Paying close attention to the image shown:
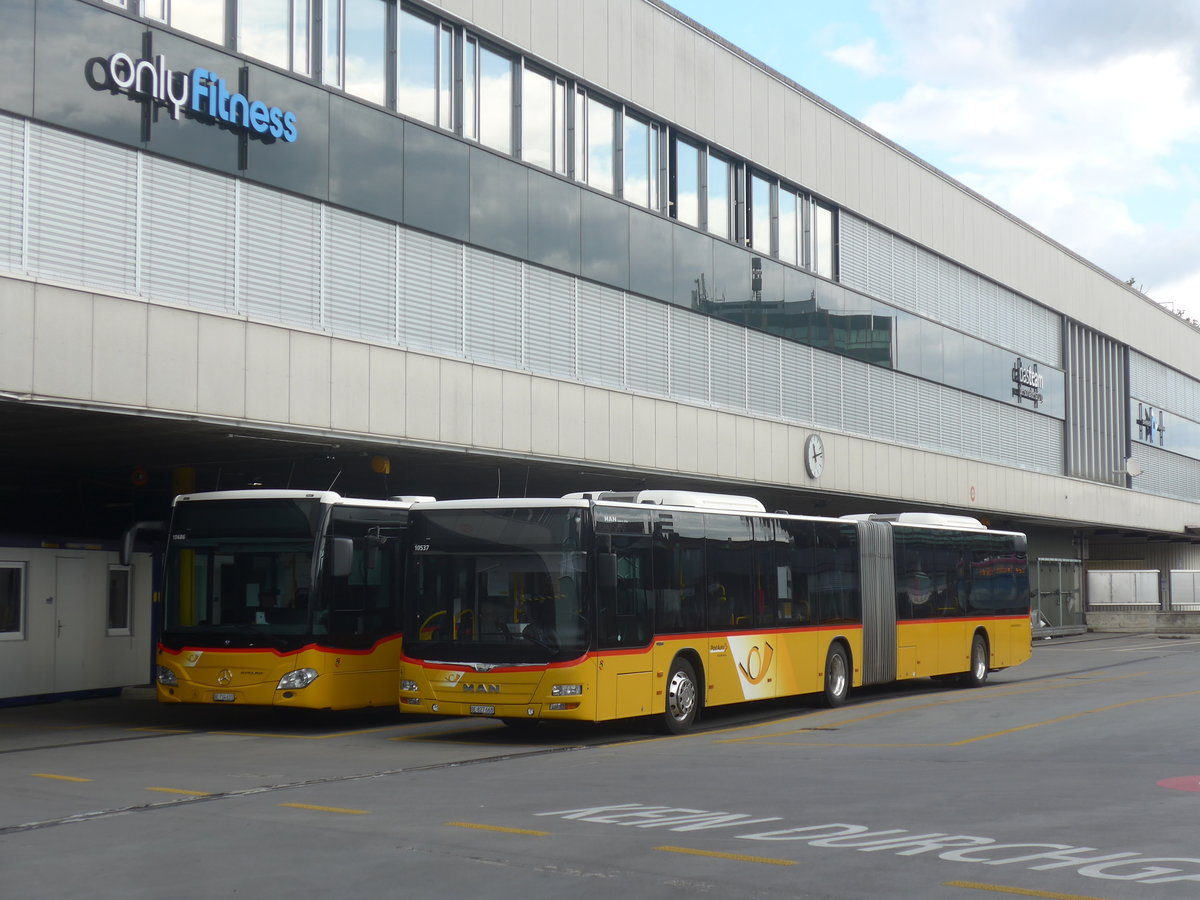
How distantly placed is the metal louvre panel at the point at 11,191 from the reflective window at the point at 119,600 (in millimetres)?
7763

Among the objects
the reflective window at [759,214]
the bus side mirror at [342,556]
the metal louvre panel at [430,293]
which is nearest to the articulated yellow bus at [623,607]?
the bus side mirror at [342,556]

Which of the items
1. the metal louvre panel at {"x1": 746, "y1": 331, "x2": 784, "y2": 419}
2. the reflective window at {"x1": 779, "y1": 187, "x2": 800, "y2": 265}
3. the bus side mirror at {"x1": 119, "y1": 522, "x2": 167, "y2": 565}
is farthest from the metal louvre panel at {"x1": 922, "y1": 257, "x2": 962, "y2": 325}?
the bus side mirror at {"x1": 119, "y1": 522, "x2": 167, "y2": 565}

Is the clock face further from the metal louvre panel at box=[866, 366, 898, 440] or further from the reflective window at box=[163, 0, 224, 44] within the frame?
the reflective window at box=[163, 0, 224, 44]

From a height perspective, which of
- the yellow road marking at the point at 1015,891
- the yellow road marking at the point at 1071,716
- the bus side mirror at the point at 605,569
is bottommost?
the yellow road marking at the point at 1071,716

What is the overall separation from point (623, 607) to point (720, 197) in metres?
15.8

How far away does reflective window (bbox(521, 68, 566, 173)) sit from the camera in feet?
81.9

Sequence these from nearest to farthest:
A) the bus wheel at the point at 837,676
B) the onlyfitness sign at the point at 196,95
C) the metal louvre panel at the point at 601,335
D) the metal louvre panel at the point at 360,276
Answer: the onlyfitness sign at the point at 196,95, the metal louvre panel at the point at 360,276, the bus wheel at the point at 837,676, the metal louvre panel at the point at 601,335

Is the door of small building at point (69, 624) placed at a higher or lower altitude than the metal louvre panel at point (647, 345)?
lower

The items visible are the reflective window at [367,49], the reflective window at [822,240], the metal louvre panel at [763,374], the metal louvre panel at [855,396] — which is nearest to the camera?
the reflective window at [367,49]

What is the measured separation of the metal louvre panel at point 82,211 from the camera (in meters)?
17.0

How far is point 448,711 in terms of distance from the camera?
16453mm

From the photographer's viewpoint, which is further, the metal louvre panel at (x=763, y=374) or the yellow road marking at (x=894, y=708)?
the metal louvre panel at (x=763, y=374)

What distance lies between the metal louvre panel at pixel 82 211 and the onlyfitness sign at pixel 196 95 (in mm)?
850

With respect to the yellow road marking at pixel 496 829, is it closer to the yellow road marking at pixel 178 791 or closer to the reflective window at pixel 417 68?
the yellow road marking at pixel 178 791
